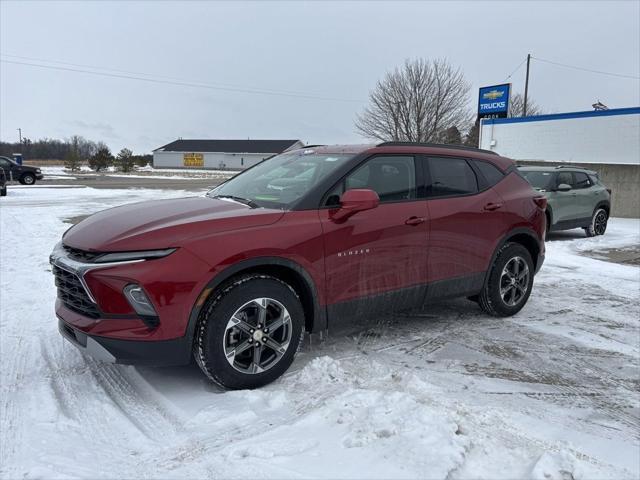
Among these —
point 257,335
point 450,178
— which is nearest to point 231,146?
point 450,178

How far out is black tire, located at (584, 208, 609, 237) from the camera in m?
11.8

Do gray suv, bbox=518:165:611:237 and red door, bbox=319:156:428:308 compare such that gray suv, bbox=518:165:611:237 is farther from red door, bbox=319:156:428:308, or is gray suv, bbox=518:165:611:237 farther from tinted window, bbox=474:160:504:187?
red door, bbox=319:156:428:308

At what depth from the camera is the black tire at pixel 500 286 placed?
16.6 ft

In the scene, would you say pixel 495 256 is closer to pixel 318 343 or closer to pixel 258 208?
pixel 318 343

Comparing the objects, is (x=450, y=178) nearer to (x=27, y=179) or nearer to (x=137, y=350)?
(x=137, y=350)

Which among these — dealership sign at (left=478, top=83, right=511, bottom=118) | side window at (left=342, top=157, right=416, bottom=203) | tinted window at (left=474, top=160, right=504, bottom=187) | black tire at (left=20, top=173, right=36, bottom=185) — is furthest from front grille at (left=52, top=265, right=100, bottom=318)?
black tire at (left=20, top=173, right=36, bottom=185)

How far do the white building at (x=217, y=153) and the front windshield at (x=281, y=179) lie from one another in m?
78.5

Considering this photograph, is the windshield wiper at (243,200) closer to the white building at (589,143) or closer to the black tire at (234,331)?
the black tire at (234,331)

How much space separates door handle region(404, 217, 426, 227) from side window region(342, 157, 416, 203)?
0.20 metres

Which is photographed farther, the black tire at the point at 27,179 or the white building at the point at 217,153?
the white building at the point at 217,153

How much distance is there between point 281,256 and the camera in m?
3.42

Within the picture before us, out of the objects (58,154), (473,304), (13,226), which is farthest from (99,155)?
(473,304)

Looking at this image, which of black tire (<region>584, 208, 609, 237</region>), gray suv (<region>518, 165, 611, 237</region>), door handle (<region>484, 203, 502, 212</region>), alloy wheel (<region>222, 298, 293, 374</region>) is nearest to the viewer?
alloy wheel (<region>222, 298, 293, 374</region>)

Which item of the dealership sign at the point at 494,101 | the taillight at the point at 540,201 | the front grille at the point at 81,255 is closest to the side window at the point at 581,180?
the taillight at the point at 540,201
